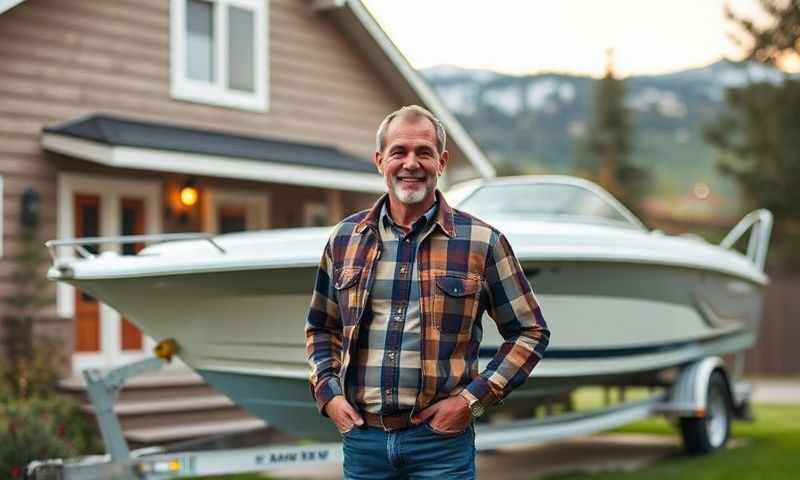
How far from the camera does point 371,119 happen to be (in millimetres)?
12766

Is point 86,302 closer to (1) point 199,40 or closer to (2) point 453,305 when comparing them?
(1) point 199,40

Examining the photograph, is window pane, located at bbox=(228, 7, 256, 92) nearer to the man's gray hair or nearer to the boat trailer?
the boat trailer

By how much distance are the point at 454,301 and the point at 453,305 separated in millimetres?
12

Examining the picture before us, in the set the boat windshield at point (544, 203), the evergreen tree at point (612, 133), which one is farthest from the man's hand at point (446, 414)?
the evergreen tree at point (612, 133)

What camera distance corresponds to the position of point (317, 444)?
6215 millimetres

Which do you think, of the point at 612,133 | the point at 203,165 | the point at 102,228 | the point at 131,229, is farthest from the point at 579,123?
the point at 203,165

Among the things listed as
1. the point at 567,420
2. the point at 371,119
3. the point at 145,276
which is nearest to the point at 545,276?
the point at 567,420

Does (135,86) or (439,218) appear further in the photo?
(135,86)

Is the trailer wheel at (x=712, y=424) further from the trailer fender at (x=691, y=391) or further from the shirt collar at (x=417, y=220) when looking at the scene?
the shirt collar at (x=417, y=220)

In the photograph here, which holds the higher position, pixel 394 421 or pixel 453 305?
pixel 453 305

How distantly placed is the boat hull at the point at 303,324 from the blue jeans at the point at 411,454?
2751 mm

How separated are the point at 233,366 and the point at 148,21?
18.5 ft

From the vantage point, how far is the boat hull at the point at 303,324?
5.80 meters

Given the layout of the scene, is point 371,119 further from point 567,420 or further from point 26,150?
point 567,420
